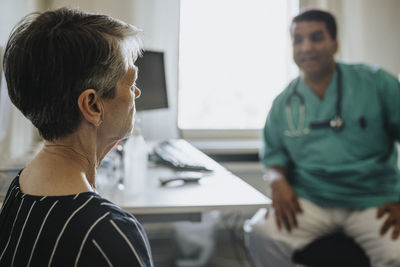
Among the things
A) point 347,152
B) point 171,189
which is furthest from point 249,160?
point 171,189

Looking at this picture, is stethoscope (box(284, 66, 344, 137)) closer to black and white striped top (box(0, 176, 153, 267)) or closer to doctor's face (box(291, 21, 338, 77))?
doctor's face (box(291, 21, 338, 77))

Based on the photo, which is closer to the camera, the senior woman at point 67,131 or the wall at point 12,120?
the senior woman at point 67,131

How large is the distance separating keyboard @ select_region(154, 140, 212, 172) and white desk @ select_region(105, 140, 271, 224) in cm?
15

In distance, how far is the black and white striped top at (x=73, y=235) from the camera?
1.54ft

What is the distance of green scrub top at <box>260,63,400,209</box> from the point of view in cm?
145

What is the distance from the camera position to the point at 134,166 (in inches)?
43.1

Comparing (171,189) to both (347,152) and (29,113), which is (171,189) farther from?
(347,152)

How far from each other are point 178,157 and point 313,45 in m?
0.83

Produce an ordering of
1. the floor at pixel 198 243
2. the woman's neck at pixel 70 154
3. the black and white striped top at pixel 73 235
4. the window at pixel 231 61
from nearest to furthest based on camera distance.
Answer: the black and white striped top at pixel 73 235 < the woman's neck at pixel 70 154 < the floor at pixel 198 243 < the window at pixel 231 61

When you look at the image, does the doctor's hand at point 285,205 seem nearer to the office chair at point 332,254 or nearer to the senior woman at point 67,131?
the office chair at point 332,254

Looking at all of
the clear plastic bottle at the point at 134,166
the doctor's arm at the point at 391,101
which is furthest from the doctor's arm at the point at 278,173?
the clear plastic bottle at the point at 134,166

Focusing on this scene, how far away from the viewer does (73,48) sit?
0.52 meters

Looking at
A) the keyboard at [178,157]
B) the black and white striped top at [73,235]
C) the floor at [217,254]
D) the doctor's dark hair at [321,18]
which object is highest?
the doctor's dark hair at [321,18]

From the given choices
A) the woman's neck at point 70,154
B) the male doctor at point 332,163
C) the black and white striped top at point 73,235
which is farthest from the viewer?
the male doctor at point 332,163
